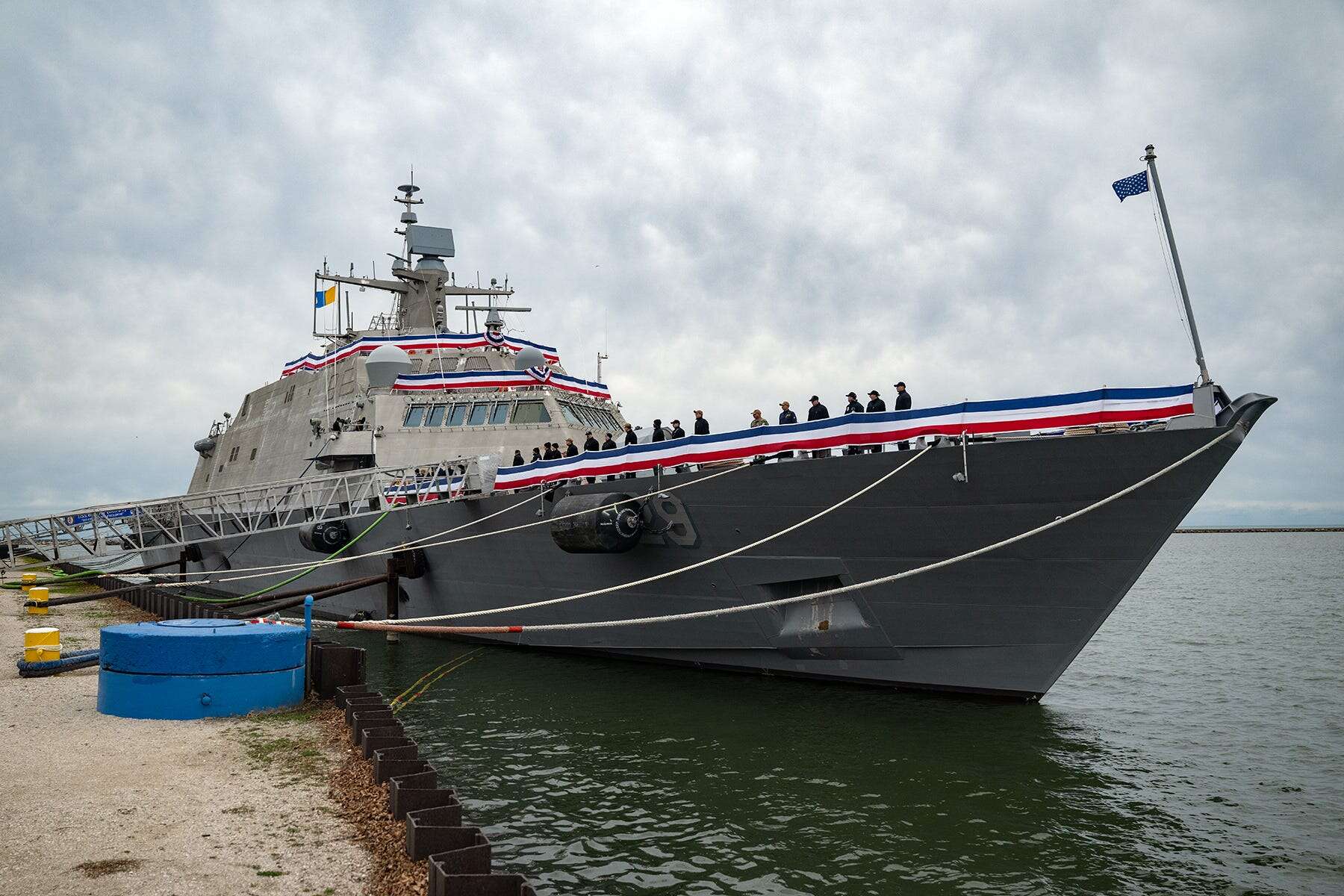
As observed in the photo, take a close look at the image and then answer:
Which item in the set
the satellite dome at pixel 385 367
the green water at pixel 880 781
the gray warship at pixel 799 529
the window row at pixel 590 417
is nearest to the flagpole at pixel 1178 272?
the gray warship at pixel 799 529

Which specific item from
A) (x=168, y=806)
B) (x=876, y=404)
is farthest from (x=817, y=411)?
(x=168, y=806)

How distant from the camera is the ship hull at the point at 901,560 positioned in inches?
384

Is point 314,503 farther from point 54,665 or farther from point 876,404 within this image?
point 876,404

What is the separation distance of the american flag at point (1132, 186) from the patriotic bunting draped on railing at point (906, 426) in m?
2.19

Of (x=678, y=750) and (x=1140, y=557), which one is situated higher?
(x=1140, y=557)

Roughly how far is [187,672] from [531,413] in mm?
11531

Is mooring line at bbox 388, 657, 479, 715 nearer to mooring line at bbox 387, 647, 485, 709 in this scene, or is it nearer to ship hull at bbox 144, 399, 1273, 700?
mooring line at bbox 387, 647, 485, 709

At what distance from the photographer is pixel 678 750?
957 cm

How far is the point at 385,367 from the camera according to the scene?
2136 cm

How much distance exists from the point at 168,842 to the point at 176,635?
12.7ft

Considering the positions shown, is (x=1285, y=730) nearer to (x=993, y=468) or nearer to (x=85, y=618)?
(x=993, y=468)

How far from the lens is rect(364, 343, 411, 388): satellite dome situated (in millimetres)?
21344

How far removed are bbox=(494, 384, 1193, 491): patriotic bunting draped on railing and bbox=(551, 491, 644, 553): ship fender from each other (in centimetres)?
90

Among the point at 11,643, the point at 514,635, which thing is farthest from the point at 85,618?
the point at 514,635
